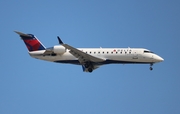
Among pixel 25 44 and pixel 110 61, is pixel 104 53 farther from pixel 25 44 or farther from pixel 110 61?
pixel 25 44

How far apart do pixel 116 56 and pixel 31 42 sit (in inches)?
379

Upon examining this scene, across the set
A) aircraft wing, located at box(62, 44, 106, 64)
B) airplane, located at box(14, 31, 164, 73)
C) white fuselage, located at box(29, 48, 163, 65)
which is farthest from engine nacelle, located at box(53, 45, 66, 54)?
aircraft wing, located at box(62, 44, 106, 64)

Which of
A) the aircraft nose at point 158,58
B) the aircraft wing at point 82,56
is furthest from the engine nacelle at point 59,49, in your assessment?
the aircraft nose at point 158,58

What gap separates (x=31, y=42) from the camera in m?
37.8

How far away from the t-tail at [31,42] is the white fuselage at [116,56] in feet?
4.94

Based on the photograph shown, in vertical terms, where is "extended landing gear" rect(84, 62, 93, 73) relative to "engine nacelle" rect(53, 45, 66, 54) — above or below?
below

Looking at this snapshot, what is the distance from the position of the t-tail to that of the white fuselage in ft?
4.94

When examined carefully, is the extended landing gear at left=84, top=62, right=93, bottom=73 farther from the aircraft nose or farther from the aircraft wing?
the aircraft nose

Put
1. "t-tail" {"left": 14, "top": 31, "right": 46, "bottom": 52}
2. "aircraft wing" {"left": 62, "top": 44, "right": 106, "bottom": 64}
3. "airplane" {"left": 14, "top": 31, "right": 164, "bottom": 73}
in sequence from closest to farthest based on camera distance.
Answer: "aircraft wing" {"left": 62, "top": 44, "right": 106, "bottom": 64} < "airplane" {"left": 14, "top": 31, "right": 164, "bottom": 73} < "t-tail" {"left": 14, "top": 31, "right": 46, "bottom": 52}

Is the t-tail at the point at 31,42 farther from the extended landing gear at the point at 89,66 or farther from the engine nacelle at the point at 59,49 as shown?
the extended landing gear at the point at 89,66

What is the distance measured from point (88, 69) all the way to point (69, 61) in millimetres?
2151

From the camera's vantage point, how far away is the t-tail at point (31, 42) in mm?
37344

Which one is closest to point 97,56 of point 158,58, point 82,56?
point 82,56

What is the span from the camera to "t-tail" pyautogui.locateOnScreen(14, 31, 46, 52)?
37.3 m
